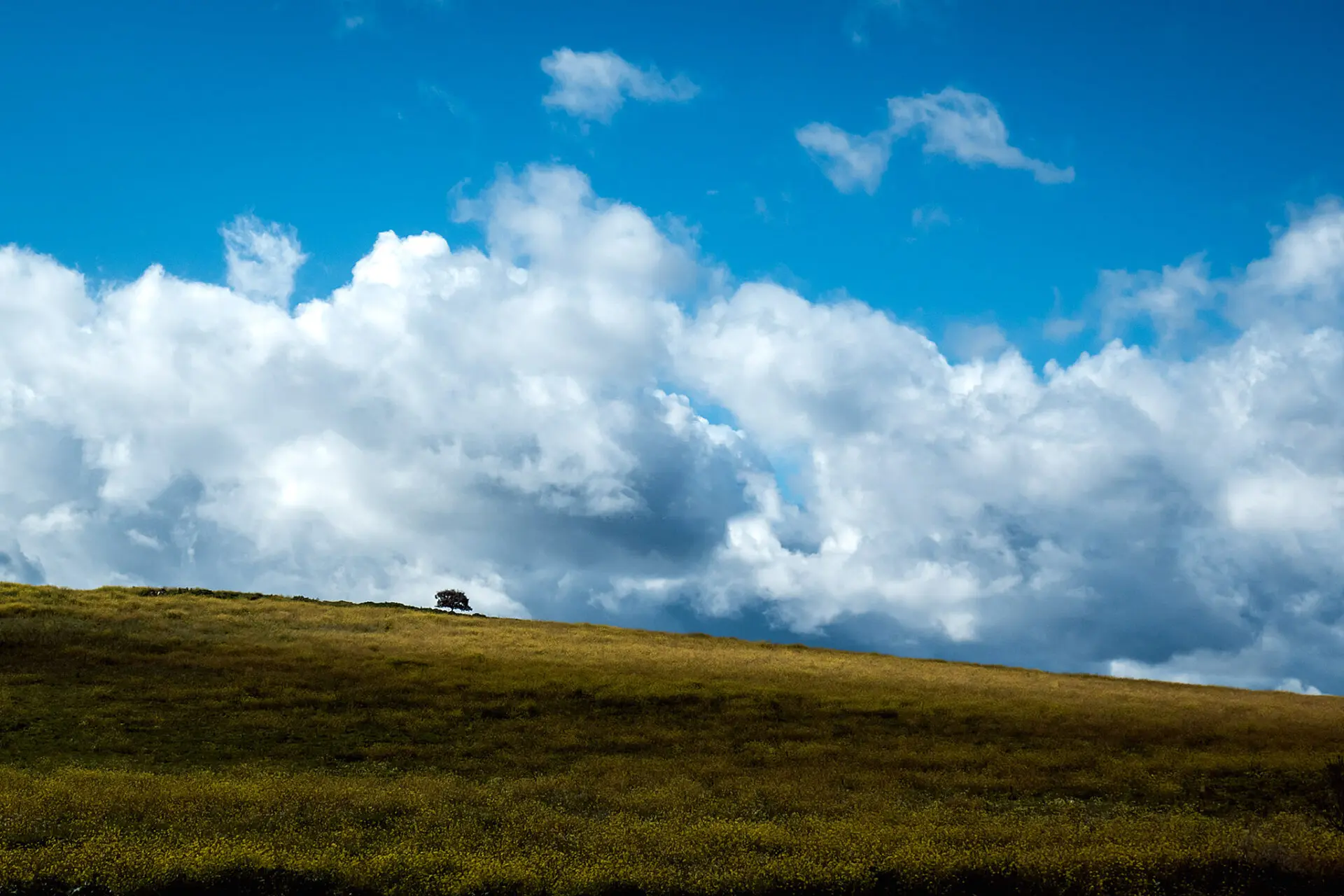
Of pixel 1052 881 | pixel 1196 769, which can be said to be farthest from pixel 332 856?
pixel 1196 769

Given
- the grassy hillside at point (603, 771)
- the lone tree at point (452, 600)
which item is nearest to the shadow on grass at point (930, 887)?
the grassy hillside at point (603, 771)

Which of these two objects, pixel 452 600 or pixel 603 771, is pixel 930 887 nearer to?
pixel 603 771

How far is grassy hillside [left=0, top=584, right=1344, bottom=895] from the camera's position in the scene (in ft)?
61.6

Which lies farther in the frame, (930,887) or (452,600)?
(452,600)

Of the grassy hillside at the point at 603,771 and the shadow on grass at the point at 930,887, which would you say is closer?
the shadow on grass at the point at 930,887

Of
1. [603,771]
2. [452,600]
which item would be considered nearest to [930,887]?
[603,771]

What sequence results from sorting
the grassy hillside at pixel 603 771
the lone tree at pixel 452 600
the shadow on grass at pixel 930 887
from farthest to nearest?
the lone tree at pixel 452 600
the grassy hillside at pixel 603 771
the shadow on grass at pixel 930 887

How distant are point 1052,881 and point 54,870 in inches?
778

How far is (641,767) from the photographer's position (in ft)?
94.9

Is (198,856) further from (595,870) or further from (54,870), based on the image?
(595,870)

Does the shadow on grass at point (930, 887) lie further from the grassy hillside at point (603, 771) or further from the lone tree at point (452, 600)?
the lone tree at point (452, 600)

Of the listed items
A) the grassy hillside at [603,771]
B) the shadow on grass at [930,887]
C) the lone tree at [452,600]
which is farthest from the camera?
the lone tree at [452,600]

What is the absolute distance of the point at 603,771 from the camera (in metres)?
28.6

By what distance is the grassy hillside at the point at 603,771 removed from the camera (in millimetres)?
18766
